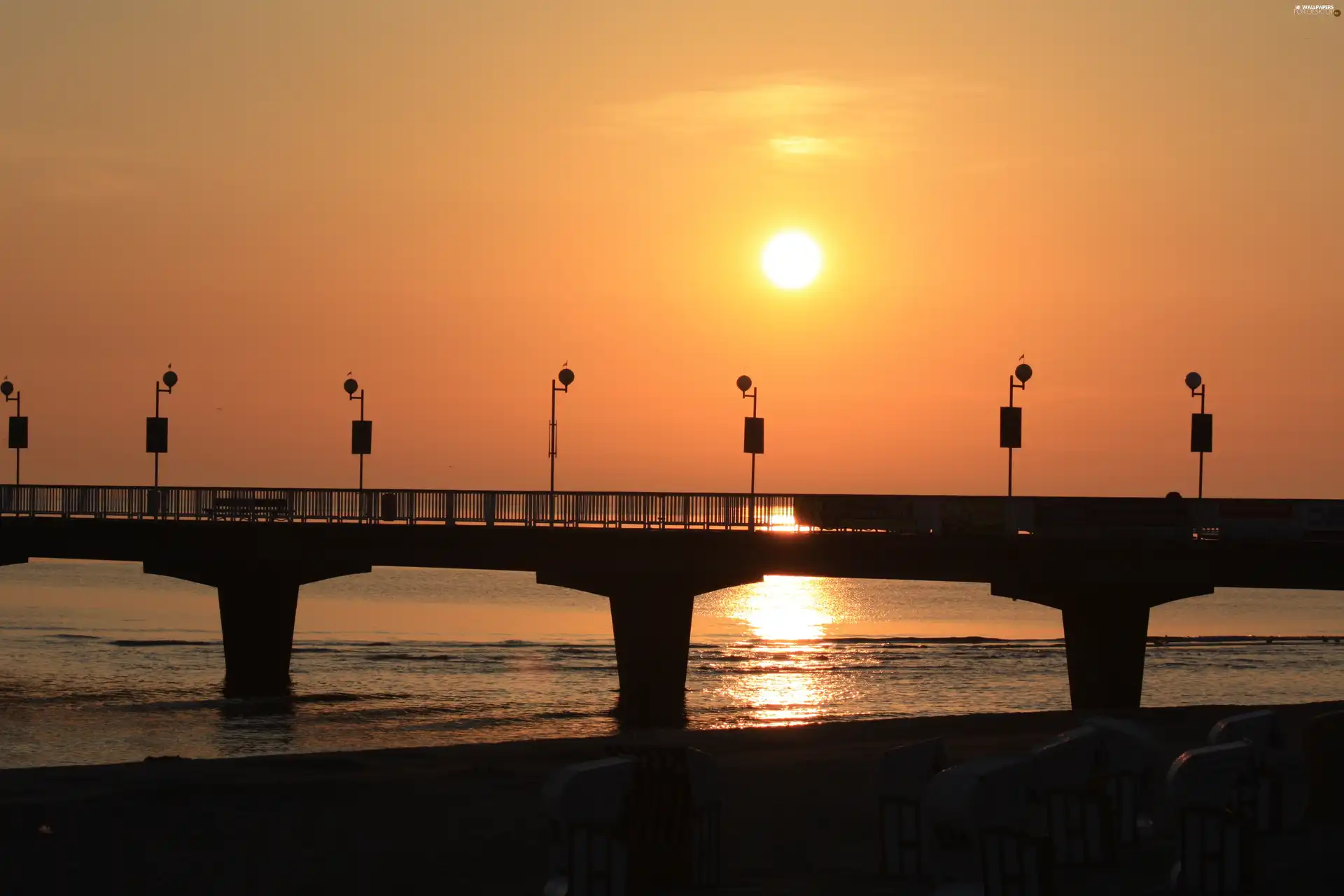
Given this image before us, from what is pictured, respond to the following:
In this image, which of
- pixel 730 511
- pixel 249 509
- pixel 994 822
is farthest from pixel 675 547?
pixel 994 822

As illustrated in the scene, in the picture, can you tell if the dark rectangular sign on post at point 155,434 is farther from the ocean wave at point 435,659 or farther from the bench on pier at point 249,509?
the ocean wave at point 435,659

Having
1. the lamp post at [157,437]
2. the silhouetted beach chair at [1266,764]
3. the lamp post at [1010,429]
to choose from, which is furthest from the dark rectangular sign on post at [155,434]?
the silhouetted beach chair at [1266,764]

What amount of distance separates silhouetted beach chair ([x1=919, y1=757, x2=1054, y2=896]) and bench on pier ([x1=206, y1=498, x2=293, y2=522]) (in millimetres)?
47109

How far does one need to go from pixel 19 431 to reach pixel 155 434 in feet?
54.9

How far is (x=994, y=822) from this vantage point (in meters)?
13.2

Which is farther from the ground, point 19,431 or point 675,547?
point 19,431

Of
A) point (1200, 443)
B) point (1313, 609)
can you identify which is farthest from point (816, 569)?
point (1313, 609)

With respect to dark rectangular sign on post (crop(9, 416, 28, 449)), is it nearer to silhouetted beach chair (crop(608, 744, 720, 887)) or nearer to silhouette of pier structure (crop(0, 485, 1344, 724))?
silhouette of pier structure (crop(0, 485, 1344, 724))

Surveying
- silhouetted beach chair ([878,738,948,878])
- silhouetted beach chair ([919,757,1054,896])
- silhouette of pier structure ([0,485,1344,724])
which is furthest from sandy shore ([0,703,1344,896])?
silhouette of pier structure ([0,485,1344,724])

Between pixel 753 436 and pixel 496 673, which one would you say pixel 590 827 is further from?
pixel 496 673

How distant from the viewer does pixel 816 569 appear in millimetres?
48031

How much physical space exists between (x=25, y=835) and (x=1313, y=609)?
7269 inches

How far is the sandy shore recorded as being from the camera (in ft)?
51.3

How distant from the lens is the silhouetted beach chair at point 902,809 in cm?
1575
